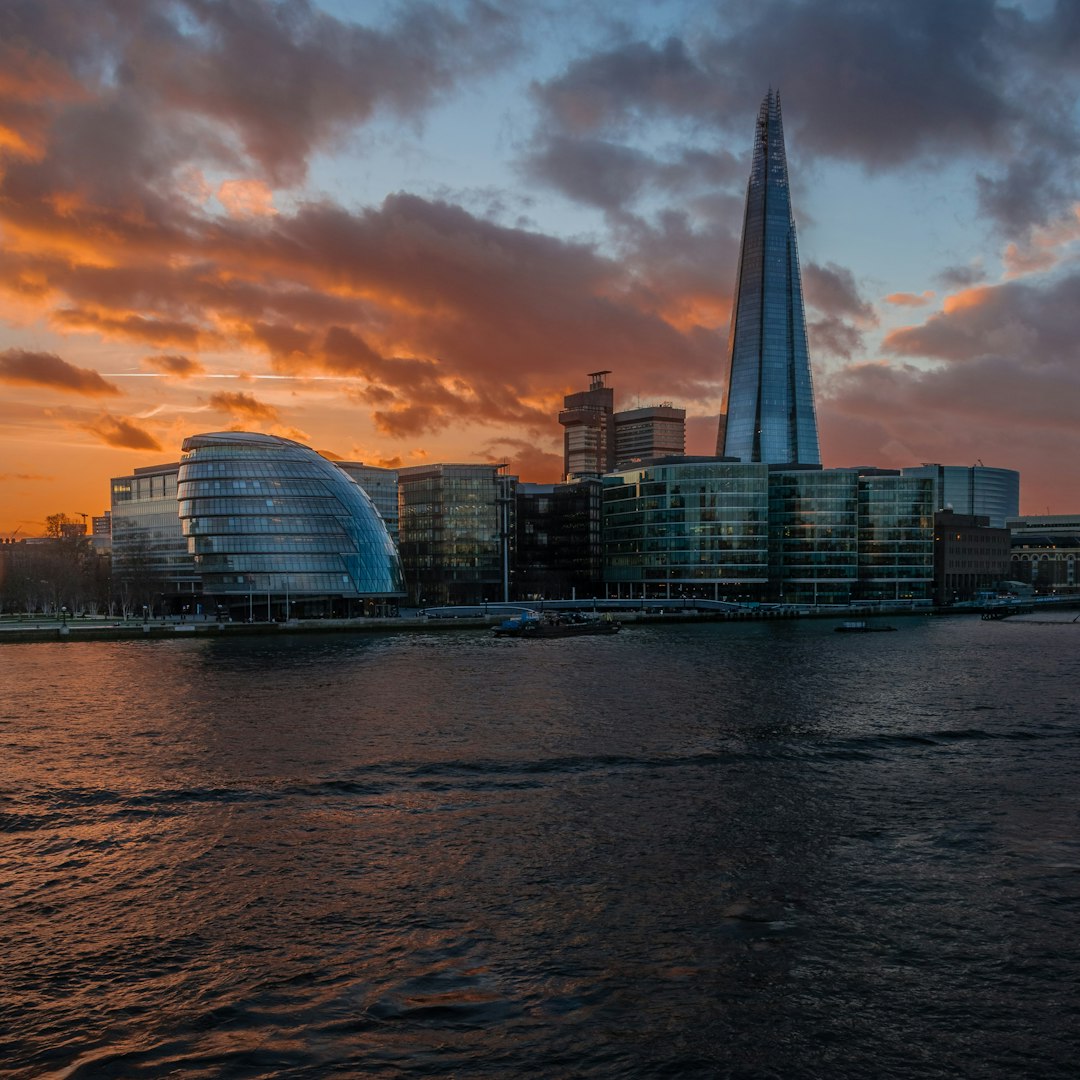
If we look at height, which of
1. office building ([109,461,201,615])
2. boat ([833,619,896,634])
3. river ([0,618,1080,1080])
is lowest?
river ([0,618,1080,1080])

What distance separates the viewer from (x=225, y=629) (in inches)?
4747

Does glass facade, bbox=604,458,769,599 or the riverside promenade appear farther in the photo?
glass facade, bbox=604,458,769,599

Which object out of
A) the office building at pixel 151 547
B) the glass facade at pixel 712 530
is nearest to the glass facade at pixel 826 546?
the glass facade at pixel 712 530

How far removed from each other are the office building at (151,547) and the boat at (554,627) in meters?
52.5

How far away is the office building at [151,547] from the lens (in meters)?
150

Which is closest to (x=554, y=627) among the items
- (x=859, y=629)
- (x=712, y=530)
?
(x=859, y=629)

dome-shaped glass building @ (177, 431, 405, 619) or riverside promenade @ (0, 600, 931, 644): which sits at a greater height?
dome-shaped glass building @ (177, 431, 405, 619)

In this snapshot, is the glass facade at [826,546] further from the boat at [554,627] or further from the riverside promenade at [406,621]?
the boat at [554,627]

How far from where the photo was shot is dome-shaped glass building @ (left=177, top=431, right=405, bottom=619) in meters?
142

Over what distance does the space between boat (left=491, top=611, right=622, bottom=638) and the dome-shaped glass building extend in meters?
24.4

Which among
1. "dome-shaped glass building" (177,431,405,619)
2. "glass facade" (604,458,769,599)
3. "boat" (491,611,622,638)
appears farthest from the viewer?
"glass facade" (604,458,769,599)

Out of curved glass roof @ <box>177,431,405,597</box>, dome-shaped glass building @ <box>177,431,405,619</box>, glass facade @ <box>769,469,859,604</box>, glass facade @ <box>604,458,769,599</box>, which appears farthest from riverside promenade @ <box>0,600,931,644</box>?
glass facade @ <box>604,458,769,599</box>

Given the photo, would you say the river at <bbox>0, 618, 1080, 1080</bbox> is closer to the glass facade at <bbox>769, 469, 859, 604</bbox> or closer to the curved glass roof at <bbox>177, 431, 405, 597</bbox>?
the curved glass roof at <bbox>177, 431, 405, 597</bbox>

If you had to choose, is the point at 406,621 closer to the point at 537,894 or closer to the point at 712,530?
the point at 712,530
